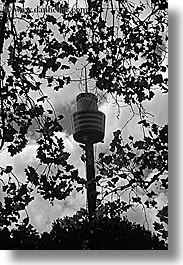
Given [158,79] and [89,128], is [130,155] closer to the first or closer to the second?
[89,128]

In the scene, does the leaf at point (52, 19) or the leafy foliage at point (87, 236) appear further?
the leaf at point (52, 19)

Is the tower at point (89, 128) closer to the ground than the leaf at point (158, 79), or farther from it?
closer to the ground

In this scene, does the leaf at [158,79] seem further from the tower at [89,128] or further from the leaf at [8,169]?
the leaf at [8,169]

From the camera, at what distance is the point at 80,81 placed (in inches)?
78.6

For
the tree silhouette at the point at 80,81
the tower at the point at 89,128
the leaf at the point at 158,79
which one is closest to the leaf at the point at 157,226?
the tree silhouette at the point at 80,81

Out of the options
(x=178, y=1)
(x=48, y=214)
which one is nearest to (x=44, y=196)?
(x=48, y=214)

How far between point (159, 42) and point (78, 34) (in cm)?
35

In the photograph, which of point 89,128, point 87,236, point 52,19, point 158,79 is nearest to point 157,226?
point 87,236

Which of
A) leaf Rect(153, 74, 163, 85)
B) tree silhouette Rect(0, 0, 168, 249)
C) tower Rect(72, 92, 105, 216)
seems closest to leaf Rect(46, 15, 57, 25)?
tree silhouette Rect(0, 0, 168, 249)

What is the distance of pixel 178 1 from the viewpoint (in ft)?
6.63

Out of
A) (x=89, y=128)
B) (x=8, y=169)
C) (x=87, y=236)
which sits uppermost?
(x=89, y=128)

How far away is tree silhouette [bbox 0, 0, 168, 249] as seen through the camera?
192 cm

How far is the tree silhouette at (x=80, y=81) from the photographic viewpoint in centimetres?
192

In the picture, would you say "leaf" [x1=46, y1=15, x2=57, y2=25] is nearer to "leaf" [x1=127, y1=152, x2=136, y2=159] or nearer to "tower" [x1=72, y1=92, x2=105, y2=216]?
"tower" [x1=72, y1=92, x2=105, y2=216]
